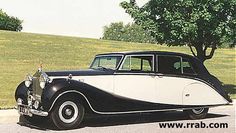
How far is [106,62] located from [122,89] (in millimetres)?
982

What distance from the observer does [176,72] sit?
9891 millimetres

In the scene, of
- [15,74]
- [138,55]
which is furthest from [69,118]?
[15,74]

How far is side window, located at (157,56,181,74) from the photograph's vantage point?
971 cm

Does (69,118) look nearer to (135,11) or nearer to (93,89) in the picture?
(93,89)

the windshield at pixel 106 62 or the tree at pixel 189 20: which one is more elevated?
the tree at pixel 189 20

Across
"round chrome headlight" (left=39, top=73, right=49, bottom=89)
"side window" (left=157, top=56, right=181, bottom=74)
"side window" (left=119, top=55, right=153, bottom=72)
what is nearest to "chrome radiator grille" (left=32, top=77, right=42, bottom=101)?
"round chrome headlight" (left=39, top=73, right=49, bottom=89)

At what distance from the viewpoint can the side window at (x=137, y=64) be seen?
9273 millimetres

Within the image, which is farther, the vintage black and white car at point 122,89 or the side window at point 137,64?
the side window at point 137,64

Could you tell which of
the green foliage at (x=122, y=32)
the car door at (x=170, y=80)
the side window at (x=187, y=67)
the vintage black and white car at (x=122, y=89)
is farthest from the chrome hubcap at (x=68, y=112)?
the green foliage at (x=122, y=32)

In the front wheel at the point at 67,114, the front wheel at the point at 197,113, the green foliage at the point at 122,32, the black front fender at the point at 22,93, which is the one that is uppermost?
Result: the green foliage at the point at 122,32

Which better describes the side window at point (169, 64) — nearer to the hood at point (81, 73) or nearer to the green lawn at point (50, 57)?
the hood at point (81, 73)

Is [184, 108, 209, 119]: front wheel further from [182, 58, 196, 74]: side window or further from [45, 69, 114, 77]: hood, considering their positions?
[45, 69, 114, 77]: hood

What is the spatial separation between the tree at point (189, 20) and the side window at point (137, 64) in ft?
16.9

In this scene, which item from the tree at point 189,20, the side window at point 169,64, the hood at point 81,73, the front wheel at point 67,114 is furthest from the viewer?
the tree at point 189,20
